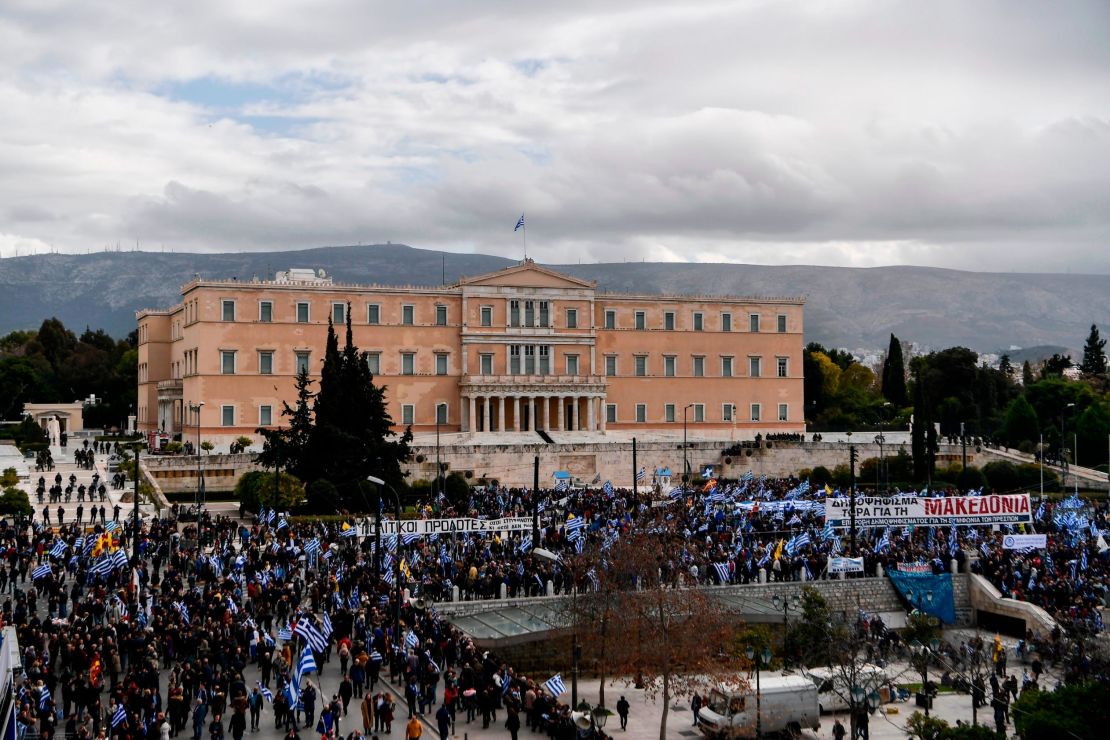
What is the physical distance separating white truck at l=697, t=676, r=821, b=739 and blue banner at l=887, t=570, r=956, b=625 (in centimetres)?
1110

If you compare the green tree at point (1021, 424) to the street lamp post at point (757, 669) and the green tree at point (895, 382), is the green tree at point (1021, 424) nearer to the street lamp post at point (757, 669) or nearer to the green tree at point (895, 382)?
the green tree at point (895, 382)

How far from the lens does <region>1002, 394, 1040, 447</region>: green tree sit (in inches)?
3115

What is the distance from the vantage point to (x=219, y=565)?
1340 inches

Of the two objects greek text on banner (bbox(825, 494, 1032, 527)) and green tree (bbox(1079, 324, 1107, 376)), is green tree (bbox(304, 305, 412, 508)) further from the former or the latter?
green tree (bbox(1079, 324, 1107, 376))

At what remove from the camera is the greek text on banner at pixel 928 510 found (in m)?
39.7

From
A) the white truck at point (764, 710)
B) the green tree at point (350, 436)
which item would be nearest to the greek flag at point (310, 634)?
the white truck at point (764, 710)

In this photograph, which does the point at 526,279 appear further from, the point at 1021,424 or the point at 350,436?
the point at 1021,424

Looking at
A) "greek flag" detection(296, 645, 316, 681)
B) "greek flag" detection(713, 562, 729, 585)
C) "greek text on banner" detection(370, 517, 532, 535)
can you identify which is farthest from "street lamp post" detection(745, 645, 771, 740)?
"greek text on banner" detection(370, 517, 532, 535)

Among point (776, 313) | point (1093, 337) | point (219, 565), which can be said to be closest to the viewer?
point (219, 565)

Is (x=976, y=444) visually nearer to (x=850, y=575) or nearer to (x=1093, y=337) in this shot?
(x=850, y=575)

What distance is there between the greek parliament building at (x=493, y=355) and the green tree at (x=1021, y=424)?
515 inches

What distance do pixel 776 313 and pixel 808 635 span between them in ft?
165

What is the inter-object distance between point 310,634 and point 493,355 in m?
50.1

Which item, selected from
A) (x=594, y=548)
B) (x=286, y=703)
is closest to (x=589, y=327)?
(x=594, y=548)
